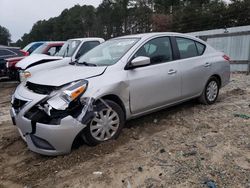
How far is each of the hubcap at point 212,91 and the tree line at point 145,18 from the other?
692 inches

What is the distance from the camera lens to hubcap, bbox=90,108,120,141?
3959 millimetres

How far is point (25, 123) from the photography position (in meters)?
3.77

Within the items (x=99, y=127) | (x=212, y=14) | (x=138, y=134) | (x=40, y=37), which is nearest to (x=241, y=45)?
(x=138, y=134)

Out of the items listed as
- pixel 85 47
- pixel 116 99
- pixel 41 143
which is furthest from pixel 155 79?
pixel 85 47

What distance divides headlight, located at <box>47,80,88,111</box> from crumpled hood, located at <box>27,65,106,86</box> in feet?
0.50

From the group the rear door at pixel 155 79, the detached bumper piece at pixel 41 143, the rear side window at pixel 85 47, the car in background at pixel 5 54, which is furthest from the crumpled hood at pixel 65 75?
the car in background at pixel 5 54

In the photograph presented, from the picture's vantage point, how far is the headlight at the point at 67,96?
11.9ft

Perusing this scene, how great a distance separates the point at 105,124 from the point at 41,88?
1032mm

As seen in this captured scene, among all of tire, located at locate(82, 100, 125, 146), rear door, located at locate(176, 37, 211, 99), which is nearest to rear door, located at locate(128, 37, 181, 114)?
rear door, located at locate(176, 37, 211, 99)

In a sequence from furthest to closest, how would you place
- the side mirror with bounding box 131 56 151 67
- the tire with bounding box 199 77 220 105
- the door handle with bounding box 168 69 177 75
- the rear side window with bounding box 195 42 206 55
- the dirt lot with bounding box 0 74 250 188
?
the tire with bounding box 199 77 220 105 → the rear side window with bounding box 195 42 206 55 → the door handle with bounding box 168 69 177 75 → the side mirror with bounding box 131 56 151 67 → the dirt lot with bounding box 0 74 250 188

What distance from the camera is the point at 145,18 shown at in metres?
39.2

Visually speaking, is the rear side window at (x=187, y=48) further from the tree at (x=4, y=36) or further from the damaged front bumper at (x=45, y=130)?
the tree at (x=4, y=36)

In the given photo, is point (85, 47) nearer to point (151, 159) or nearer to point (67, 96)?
point (67, 96)

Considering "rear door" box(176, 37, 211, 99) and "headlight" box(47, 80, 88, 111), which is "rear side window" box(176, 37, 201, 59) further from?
"headlight" box(47, 80, 88, 111)
